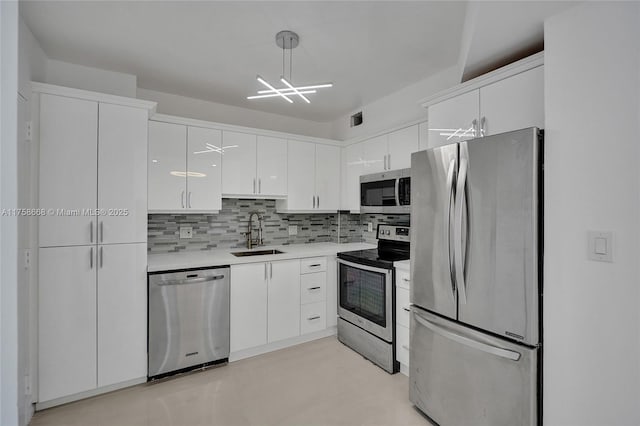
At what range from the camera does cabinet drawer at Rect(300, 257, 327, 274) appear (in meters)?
3.17

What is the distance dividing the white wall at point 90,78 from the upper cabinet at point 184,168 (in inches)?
15.8

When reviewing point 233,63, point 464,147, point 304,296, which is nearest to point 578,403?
point 464,147

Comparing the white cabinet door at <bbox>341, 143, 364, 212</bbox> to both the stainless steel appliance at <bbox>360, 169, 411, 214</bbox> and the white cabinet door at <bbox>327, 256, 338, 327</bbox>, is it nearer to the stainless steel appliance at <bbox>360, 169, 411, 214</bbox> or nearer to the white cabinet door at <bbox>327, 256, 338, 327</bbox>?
the stainless steel appliance at <bbox>360, 169, 411, 214</bbox>

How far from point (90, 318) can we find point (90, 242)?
0.55 m

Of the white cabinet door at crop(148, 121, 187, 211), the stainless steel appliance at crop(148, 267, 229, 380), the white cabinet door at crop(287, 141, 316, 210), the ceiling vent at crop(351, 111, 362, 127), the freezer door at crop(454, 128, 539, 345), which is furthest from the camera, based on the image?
the ceiling vent at crop(351, 111, 362, 127)

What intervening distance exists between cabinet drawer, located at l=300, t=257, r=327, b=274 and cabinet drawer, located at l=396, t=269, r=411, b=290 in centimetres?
92

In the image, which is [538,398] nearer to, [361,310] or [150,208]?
[361,310]

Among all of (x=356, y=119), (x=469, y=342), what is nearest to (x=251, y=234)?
(x=356, y=119)

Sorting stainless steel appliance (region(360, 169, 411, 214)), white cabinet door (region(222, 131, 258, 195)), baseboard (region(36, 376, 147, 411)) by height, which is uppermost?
white cabinet door (region(222, 131, 258, 195))

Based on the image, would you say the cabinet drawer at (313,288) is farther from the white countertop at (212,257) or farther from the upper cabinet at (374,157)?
the upper cabinet at (374,157)

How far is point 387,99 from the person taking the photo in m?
3.42

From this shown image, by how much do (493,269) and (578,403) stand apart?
64 cm

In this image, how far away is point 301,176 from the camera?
3625 millimetres
